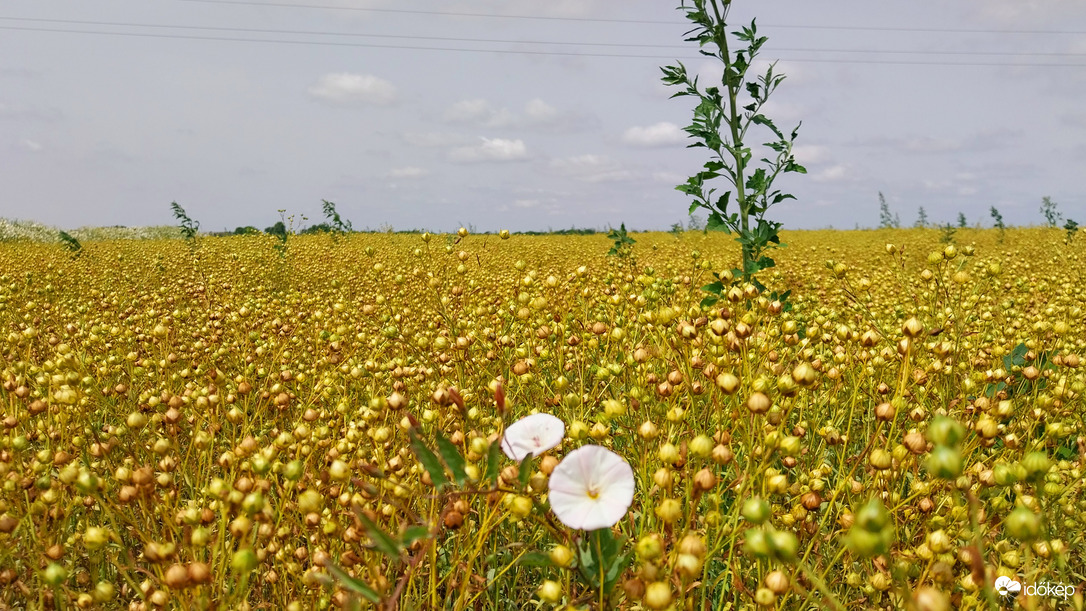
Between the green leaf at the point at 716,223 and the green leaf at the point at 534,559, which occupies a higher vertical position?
the green leaf at the point at 716,223

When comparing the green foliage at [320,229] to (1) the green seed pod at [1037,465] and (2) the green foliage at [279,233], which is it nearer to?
(2) the green foliage at [279,233]

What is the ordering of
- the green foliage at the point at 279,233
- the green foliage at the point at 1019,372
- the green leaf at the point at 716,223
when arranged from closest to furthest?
the green foliage at the point at 1019,372 < the green leaf at the point at 716,223 < the green foliage at the point at 279,233

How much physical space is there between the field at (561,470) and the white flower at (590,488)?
14mm

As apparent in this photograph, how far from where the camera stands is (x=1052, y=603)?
136 cm

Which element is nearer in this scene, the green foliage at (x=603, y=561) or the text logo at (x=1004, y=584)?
the green foliage at (x=603, y=561)

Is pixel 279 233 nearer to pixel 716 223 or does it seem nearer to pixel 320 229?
pixel 320 229

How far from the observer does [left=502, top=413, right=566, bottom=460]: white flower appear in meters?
1.07

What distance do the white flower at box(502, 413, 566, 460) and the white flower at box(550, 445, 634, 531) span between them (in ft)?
0.41

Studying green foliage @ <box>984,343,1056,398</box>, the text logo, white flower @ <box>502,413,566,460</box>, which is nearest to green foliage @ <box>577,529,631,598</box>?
white flower @ <box>502,413,566,460</box>

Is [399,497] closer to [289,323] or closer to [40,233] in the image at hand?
[289,323]

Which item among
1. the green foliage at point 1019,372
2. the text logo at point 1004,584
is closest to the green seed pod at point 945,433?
the text logo at point 1004,584

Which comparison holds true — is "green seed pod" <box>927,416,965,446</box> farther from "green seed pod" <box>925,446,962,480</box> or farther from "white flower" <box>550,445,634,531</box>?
"white flower" <box>550,445,634,531</box>

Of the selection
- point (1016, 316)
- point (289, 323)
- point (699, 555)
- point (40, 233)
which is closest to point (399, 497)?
point (699, 555)

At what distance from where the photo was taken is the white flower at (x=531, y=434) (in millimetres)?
1065
